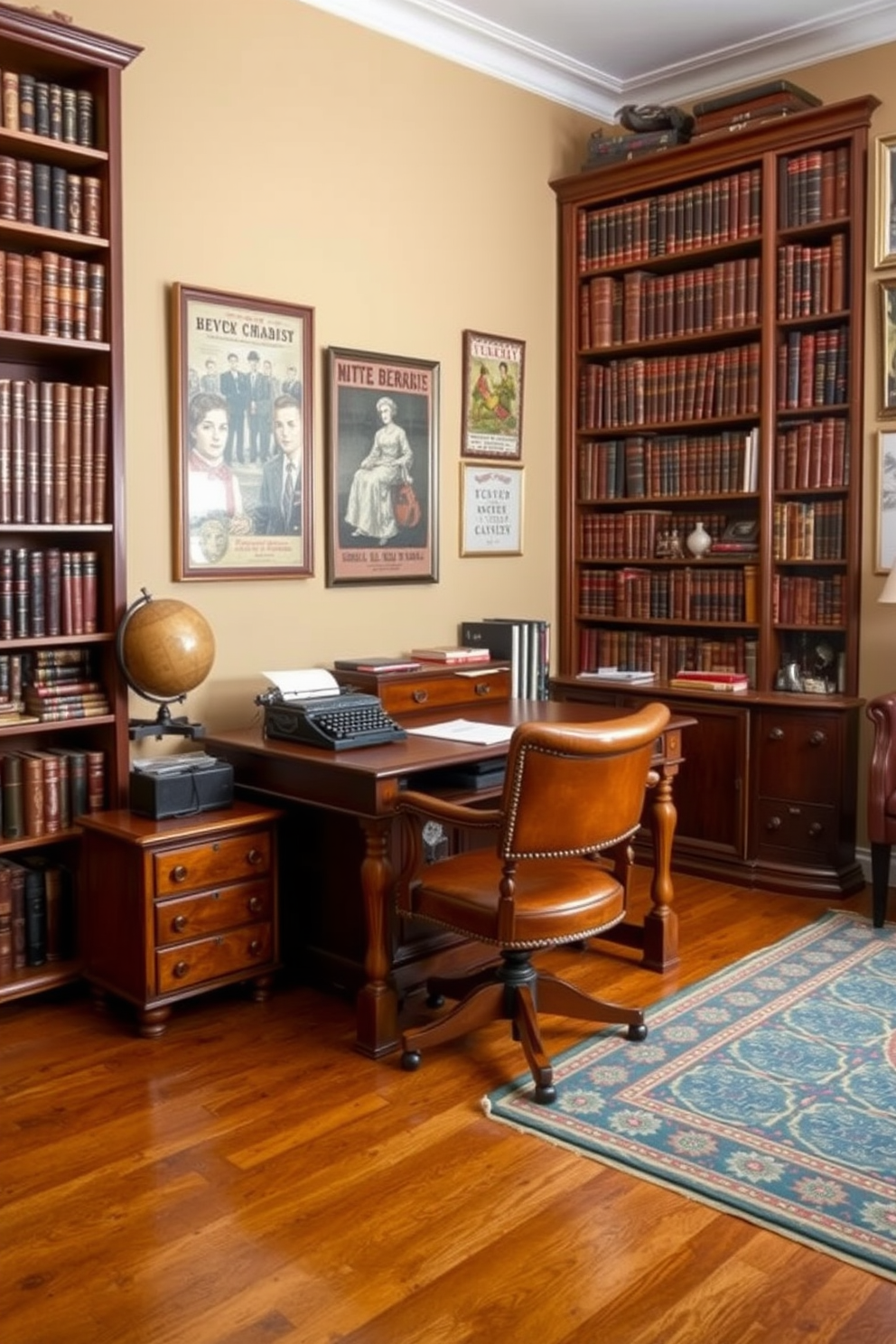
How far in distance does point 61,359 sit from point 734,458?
2.66 meters

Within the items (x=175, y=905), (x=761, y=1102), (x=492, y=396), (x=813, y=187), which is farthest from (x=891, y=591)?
(x=175, y=905)

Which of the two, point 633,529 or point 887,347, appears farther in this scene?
point 633,529

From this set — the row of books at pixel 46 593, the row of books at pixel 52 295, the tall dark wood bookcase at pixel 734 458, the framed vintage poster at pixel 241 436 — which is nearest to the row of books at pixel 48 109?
the row of books at pixel 52 295

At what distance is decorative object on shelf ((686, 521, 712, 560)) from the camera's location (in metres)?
4.99

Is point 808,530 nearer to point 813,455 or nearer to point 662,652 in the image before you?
point 813,455

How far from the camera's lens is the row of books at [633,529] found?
5133mm

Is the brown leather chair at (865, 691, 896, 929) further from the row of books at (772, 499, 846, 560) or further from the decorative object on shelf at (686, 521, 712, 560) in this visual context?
the decorative object on shelf at (686, 521, 712, 560)

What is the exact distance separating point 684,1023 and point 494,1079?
2.11ft

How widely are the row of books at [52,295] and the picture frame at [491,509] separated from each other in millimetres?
1829

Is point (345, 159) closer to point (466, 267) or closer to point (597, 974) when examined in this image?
point (466, 267)

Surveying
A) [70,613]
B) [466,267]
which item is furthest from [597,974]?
[466,267]

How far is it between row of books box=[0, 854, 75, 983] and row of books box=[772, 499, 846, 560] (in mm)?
2944

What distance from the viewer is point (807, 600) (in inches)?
186

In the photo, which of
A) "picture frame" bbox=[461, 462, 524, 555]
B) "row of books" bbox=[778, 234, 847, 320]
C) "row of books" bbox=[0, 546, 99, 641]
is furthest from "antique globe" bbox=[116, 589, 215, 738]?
"row of books" bbox=[778, 234, 847, 320]
